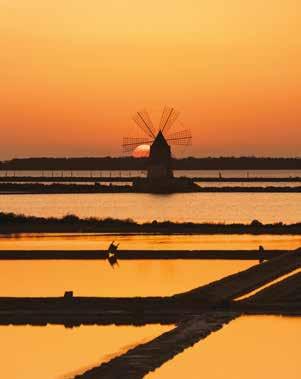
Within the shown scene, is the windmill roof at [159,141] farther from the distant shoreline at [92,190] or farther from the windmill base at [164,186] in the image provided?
the distant shoreline at [92,190]

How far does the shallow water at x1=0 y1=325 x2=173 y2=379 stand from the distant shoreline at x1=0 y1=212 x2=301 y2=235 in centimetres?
2696

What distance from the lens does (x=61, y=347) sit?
16.4m

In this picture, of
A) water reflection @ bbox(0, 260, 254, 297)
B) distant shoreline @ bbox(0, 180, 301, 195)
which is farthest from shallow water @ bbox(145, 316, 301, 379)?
Result: distant shoreline @ bbox(0, 180, 301, 195)

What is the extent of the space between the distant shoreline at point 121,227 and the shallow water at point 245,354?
1059 inches

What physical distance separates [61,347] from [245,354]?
2.30m

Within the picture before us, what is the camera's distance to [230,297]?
20.9 meters

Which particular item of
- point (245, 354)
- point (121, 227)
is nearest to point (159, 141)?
point (121, 227)

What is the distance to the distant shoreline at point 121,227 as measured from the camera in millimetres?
45812

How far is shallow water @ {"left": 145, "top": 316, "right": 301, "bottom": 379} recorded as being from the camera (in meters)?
14.3

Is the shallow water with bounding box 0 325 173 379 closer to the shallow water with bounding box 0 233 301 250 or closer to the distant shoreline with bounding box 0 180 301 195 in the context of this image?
the shallow water with bounding box 0 233 301 250

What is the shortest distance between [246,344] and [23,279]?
9.92 m

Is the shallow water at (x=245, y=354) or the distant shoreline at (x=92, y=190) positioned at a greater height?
the distant shoreline at (x=92, y=190)

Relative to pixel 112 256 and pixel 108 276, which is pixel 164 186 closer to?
pixel 112 256

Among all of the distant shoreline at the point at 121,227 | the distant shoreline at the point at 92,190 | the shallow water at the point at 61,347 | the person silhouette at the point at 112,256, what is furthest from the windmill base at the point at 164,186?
the shallow water at the point at 61,347
